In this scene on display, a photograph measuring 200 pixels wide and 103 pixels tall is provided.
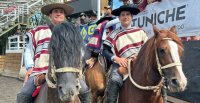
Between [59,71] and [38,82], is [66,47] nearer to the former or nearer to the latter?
[59,71]

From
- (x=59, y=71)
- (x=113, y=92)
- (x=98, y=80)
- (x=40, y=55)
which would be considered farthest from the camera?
(x=98, y=80)

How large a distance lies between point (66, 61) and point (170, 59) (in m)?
1.43

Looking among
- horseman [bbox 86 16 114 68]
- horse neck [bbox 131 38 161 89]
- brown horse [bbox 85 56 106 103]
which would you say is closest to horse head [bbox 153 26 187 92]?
horse neck [bbox 131 38 161 89]

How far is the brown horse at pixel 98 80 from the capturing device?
276 inches

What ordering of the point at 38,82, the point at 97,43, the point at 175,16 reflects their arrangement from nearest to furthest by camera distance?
1. the point at 38,82
2. the point at 97,43
3. the point at 175,16

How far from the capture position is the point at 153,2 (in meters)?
8.79

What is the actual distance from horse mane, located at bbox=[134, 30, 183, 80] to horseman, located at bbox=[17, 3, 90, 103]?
956 millimetres

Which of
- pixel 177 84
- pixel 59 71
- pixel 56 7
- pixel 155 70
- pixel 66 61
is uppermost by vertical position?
pixel 56 7

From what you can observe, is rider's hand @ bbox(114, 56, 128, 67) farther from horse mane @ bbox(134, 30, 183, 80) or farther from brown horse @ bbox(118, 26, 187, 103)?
horse mane @ bbox(134, 30, 183, 80)

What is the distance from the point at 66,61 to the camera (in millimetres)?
3812

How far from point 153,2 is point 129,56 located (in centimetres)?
330

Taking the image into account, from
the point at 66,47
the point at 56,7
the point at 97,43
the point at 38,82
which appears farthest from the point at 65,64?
the point at 97,43

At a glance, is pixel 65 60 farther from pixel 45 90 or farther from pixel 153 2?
pixel 153 2

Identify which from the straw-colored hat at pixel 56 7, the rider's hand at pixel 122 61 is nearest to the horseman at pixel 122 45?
the rider's hand at pixel 122 61
